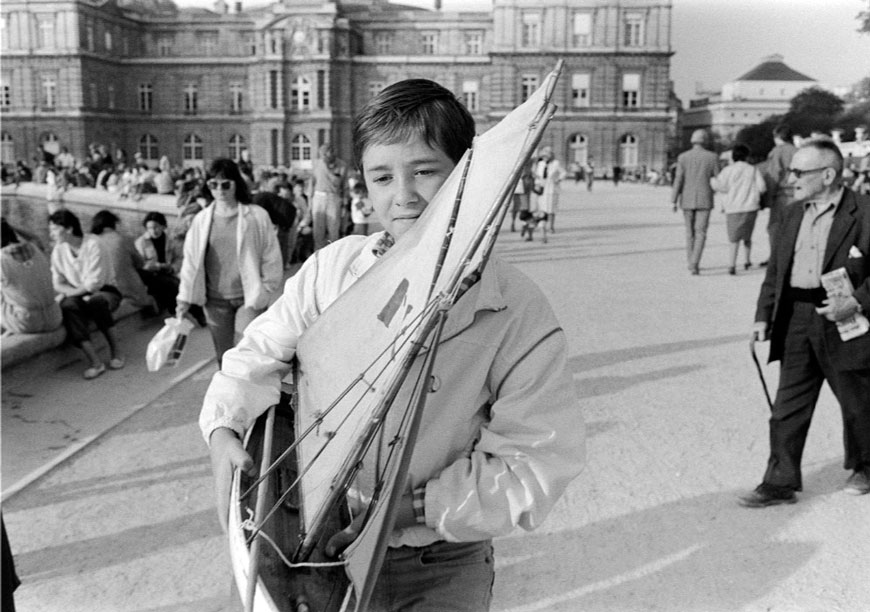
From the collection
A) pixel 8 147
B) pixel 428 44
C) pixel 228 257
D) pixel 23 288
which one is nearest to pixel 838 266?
pixel 228 257

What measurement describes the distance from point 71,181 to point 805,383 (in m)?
31.9

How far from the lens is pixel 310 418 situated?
156cm

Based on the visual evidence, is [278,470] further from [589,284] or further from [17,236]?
[589,284]

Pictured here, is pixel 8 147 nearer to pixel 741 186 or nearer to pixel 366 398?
pixel 741 186

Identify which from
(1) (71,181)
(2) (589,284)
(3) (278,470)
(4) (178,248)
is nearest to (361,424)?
(3) (278,470)

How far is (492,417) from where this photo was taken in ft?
5.02

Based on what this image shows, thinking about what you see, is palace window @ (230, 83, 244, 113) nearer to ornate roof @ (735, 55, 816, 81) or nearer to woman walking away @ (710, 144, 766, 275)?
ornate roof @ (735, 55, 816, 81)

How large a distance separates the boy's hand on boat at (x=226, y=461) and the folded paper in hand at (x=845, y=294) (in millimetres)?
3149

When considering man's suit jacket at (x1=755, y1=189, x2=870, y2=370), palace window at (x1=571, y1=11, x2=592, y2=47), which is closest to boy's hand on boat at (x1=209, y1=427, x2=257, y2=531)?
man's suit jacket at (x1=755, y1=189, x2=870, y2=370)

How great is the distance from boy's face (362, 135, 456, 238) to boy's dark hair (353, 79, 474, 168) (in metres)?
0.01

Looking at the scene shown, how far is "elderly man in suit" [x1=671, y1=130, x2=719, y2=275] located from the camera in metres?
11.3

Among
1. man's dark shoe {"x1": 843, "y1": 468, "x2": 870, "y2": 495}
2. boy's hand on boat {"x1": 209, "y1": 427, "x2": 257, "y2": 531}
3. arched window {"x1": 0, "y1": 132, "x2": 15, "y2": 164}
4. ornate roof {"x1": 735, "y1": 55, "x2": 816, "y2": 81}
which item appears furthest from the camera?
ornate roof {"x1": 735, "y1": 55, "x2": 816, "y2": 81}

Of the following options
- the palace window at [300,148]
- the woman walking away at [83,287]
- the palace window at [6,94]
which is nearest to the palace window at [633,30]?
the palace window at [300,148]

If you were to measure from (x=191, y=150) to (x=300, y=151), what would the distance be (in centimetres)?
909
